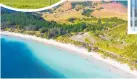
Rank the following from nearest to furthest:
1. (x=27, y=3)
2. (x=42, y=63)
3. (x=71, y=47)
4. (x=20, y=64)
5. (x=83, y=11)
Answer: (x=20, y=64) → (x=42, y=63) → (x=27, y=3) → (x=71, y=47) → (x=83, y=11)

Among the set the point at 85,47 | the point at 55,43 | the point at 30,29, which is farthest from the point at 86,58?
the point at 30,29

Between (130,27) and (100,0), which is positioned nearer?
(130,27)

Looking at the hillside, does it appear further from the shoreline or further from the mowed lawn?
the shoreline

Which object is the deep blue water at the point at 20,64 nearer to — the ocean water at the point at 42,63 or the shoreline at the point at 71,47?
the ocean water at the point at 42,63

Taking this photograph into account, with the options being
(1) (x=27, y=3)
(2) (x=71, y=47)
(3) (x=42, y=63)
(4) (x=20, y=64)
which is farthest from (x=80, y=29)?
(4) (x=20, y=64)

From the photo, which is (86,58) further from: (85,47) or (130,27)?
(130,27)

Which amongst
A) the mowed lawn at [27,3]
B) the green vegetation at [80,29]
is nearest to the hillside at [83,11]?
the green vegetation at [80,29]

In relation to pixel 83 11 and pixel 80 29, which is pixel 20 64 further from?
pixel 83 11

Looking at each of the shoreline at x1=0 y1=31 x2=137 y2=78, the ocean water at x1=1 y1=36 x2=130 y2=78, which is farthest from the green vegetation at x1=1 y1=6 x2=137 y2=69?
the ocean water at x1=1 y1=36 x2=130 y2=78
